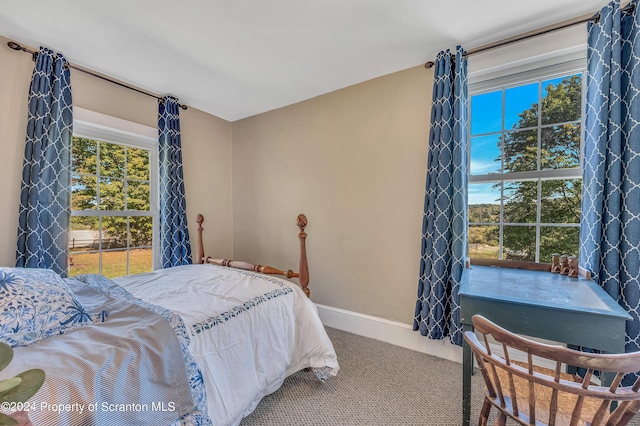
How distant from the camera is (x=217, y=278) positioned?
2.04 meters

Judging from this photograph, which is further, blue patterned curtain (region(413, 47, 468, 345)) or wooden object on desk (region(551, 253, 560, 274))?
blue patterned curtain (region(413, 47, 468, 345))

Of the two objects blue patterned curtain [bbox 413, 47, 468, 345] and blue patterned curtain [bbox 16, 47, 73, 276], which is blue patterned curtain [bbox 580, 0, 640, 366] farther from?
blue patterned curtain [bbox 16, 47, 73, 276]

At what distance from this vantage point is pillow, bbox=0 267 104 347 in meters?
1.01

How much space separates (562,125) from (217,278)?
2.75 metres

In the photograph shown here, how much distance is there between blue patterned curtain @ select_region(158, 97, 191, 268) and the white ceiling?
0.35 meters

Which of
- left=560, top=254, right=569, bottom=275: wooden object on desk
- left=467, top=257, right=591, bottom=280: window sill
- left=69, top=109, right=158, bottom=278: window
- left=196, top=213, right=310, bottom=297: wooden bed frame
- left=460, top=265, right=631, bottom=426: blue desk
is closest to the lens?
left=460, top=265, right=631, bottom=426: blue desk

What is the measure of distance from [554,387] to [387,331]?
66.9 inches

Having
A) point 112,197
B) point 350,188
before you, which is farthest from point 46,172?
point 350,188

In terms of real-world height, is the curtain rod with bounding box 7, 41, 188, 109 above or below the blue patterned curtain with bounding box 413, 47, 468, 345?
above

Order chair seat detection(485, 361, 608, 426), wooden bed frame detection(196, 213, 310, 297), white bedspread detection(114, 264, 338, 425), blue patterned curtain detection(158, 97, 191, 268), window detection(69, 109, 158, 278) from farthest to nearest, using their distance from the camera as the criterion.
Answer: blue patterned curtain detection(158, 97, 191, 268) → window detection(69, 109, 158, 278) → wooden bed frame detection(196, 213, 310, 297) → white bedspread detection(114, 264, 338, 425) → chair seat detection(485, 361, 608, 426)

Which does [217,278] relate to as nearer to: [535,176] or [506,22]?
[535,176]

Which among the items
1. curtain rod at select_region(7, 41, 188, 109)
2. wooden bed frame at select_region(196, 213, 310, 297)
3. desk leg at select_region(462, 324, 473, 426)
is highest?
curtain rod at select_region(7, 41, 188, 109)

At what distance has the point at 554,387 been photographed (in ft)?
2.83

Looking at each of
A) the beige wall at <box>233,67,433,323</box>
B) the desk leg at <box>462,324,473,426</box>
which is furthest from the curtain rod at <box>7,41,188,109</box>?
the desk leg at <box>462,324,473,426</box>
